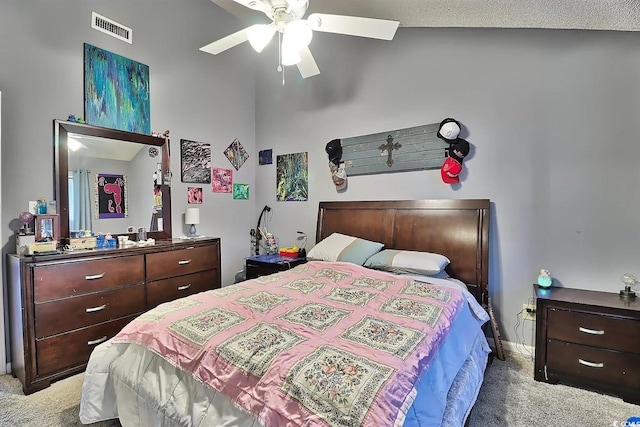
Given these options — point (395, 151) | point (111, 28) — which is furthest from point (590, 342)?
point (111, 28)

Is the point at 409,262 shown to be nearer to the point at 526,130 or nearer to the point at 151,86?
the point at 526,130

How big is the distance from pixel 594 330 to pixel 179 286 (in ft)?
11.1

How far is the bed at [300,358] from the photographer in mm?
1110

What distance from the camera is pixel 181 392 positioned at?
1450mm

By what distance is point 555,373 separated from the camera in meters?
2.22

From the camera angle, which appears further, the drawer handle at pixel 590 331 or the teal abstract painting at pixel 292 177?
the teal abstract painting at pixel 292 177

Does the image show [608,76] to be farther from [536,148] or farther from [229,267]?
[229,267]

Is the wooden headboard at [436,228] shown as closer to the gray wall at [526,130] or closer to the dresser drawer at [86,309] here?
the gray wall at [526,130]

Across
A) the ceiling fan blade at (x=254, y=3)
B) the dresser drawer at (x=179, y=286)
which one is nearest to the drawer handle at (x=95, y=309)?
the dresser drawer at (x=179, y=286)

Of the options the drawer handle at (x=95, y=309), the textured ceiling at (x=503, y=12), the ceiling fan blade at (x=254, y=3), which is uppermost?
the textured ceiling at (x=503, y=12)

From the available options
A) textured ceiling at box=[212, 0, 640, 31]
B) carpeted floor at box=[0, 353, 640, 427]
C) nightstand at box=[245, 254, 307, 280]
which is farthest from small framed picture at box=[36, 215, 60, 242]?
textured ceiling at box=[212, 0, 640, 31]

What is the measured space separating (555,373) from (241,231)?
11.6 feet

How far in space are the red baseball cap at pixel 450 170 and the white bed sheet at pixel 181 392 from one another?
1.37 m

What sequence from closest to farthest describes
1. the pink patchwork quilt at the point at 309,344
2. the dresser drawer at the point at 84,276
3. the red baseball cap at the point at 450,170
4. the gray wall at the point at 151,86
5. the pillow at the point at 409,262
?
the pink patchwork quilt at the point at 309,344 < the dresser drawer at the point at 84,276 < the gray wall at the point at 151,86 < the pillow at the point at 409,262 < the red baseball cap at the point at 450,170
